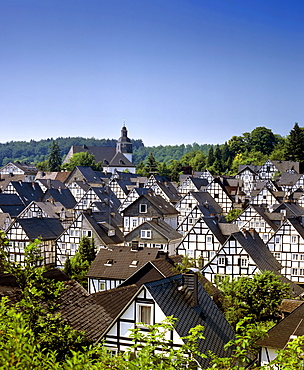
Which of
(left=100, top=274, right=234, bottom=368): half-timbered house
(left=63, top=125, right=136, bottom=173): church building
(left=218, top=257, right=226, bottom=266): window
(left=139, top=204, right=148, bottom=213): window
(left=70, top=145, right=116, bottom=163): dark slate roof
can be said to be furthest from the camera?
(left=70, top=145, right=116, bottom=163): dark slate roof

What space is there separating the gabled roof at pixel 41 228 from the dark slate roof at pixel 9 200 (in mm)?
19638

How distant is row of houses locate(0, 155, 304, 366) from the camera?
755 inches

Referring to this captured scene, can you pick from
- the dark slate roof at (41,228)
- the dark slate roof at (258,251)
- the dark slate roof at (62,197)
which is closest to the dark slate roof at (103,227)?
the dark slate roof at (41,228)

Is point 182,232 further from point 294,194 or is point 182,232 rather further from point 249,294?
point 249,294

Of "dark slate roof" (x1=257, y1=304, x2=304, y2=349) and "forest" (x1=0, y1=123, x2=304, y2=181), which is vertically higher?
"forest" (x1=0, y1=123, x2=304, y2=181)

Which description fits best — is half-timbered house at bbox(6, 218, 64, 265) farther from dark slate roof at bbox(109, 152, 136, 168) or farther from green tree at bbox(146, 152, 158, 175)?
dark slate roof at bbox(109, 152, 136, 168)

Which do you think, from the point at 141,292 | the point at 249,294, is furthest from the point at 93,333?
the point at 249,294

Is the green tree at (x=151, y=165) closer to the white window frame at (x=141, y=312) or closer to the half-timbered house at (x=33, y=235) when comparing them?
the half-timbered house at (x=33, y=235)

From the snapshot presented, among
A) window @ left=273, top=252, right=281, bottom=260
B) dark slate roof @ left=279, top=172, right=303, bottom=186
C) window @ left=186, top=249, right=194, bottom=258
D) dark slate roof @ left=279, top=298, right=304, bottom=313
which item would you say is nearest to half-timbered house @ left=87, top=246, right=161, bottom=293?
dark slate roof @ left=279, top=298, right=304, bottom=313

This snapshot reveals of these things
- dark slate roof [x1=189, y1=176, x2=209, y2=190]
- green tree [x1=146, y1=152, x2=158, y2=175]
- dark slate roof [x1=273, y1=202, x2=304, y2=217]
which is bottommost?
dark slate roof [x1=273, y1=202, x2=304, y2=217]

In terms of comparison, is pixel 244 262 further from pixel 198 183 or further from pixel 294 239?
pixel 198 183

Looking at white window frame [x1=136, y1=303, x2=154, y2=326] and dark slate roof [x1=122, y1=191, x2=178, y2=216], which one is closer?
white window frame [x1=136, y1=303, x2=154, y2=326]

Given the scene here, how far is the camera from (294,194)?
71562 millimetres

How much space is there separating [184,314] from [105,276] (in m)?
17.0
